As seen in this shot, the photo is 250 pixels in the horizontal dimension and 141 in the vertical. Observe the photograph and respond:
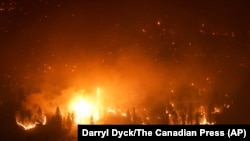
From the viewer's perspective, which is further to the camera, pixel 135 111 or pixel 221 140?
pixel 135 111

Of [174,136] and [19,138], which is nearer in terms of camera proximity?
[174,136]

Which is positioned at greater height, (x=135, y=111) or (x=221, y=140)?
(x=135, y=111)

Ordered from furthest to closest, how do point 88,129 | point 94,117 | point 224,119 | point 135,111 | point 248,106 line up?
point 248,106 < point 224,119 < point 135,111 < point 94,117 < point 88,129

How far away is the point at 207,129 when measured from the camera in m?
16.9

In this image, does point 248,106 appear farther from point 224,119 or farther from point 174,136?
point 174,136

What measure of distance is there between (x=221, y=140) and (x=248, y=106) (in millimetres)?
84727

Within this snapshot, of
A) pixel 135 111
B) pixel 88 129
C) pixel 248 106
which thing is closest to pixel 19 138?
pixel 135 111

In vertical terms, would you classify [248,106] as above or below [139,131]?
above

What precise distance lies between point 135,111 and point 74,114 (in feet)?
39.6

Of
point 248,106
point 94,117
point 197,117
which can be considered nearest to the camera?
point 94,117

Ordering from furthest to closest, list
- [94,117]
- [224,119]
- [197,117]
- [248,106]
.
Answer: [248,106] < [224,119] < [197,117] < [94,117]

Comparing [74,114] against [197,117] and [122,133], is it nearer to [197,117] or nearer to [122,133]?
[197,117]

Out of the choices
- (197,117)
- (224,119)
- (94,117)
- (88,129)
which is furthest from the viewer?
(224,119)

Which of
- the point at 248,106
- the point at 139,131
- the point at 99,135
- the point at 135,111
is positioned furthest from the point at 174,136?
the point at 248,106
